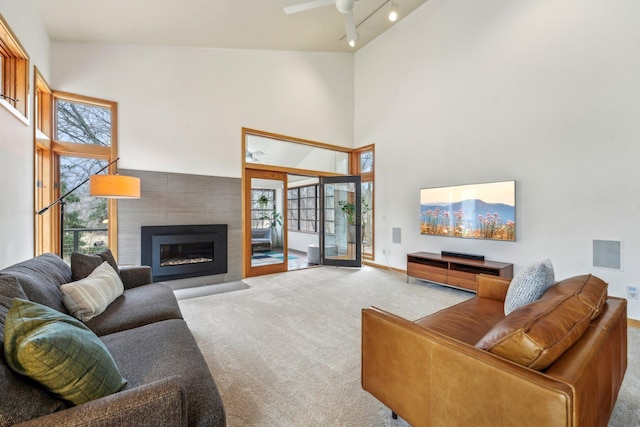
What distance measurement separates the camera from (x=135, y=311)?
2.05 meters

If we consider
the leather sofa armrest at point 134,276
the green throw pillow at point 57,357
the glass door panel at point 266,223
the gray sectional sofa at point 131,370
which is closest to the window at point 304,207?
the glass door panel at point 266,223

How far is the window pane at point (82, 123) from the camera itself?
374cm

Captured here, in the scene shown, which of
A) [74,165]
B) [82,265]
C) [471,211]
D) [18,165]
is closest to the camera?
[82,265]

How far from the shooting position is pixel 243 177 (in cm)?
496

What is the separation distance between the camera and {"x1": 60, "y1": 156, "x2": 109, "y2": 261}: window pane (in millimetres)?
3775

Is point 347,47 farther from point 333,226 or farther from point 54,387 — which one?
point 54,387

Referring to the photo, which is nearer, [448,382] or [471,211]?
[448,382]

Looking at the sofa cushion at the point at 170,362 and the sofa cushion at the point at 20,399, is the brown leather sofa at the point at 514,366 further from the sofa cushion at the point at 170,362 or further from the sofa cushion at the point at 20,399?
the sofa cushion at the point at 20,399

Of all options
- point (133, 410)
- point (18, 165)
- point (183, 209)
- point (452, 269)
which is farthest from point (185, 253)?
point (452, 269)

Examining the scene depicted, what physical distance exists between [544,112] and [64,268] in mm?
5501

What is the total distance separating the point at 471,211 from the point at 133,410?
4571 millimetres

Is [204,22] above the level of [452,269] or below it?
above

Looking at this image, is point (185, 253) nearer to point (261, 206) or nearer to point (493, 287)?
point (261, 206)

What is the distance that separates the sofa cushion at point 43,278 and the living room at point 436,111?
0.69 m
